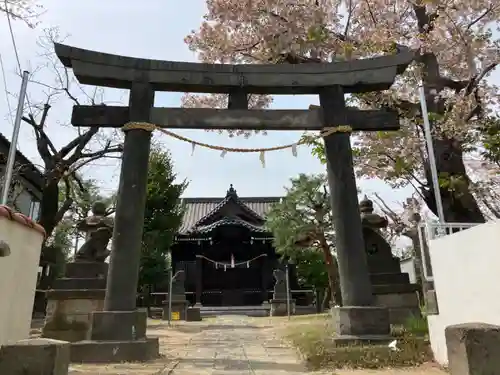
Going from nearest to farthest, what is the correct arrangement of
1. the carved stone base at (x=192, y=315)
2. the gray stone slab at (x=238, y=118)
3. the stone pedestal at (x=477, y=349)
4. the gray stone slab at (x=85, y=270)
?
1. the stone pedestal at (x=477, y=349)
2. the gray stone slab at (x=238, y=118)
3. the gray stone slab at (x=85, y=270)
4. the carved stone base at (x=192, y=315)

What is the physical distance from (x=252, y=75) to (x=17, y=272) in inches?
204

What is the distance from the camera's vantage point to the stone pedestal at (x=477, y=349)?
136 inches

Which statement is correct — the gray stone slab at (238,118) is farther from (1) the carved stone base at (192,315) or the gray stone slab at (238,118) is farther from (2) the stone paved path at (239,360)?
(1) the carved stone base at (192,315)

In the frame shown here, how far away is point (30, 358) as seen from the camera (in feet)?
10.7

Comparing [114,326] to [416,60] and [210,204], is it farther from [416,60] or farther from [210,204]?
[210,204]

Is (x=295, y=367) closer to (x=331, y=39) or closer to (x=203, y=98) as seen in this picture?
(x=331, y=39)

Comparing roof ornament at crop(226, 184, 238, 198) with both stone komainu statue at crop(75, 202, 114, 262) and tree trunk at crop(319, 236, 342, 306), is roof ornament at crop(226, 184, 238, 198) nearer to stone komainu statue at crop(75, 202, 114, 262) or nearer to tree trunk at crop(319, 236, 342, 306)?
tree trunk at crop(319, 236, 342, 306)

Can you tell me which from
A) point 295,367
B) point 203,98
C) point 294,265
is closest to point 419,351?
point 295,367

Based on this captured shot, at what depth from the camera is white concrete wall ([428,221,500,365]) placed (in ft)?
14.1

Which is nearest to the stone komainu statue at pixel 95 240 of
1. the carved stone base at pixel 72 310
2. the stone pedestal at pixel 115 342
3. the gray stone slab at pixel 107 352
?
the carved stone base at pixel 72 310

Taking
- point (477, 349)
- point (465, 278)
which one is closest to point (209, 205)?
point (465, 278)

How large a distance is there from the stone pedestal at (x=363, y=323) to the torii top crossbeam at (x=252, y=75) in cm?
413

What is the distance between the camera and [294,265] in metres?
24.2

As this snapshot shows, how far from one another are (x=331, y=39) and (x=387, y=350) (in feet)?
29.1
